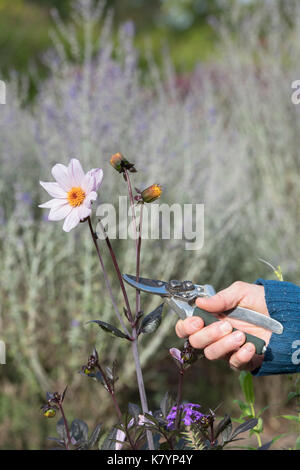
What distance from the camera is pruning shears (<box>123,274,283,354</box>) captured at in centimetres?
92

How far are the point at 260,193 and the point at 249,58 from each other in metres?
1.04

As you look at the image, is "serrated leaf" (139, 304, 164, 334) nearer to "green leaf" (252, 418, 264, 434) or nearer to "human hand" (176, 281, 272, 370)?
"human hand" (176, 281, 272, 370)

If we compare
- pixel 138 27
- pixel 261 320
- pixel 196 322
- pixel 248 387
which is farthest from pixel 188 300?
pixel 138 27

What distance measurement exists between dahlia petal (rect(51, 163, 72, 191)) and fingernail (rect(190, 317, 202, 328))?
34 centimetres

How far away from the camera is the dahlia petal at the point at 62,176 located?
2.80ft

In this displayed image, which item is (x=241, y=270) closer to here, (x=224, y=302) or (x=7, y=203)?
(x=7, y=203)

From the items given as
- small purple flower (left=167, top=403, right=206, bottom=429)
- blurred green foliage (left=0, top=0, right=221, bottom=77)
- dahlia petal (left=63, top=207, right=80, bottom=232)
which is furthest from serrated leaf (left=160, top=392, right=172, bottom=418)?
blurred green foliage (left=0, top=0, right=221, bottom=77)

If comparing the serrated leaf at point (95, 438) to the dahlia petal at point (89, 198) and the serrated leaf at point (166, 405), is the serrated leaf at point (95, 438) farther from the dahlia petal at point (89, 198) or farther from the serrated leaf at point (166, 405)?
the dahlia petal at point (89, 198)

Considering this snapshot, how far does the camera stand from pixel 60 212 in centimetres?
84

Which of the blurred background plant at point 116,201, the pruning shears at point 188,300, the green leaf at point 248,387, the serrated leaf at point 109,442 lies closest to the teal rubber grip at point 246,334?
the pruning shears at point 188,300

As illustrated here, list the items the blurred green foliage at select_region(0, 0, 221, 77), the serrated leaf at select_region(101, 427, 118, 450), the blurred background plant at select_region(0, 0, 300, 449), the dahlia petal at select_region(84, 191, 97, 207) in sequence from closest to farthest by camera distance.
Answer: the dahlia petal at select_region(84, 191, 97, 207), the serrated leaf at select_region(101, 427, 118, 450), the blurred background plant at select_region(0, 0, 300, 449), the blurred green foliage at select_region(0, 0, 221, 77)

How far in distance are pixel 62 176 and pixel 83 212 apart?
0.36ft

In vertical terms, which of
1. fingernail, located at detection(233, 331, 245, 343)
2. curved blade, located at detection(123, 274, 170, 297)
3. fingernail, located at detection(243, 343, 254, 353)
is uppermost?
curved blade, located at detection(123, 274, 170, 297)

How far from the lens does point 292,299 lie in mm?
1066
